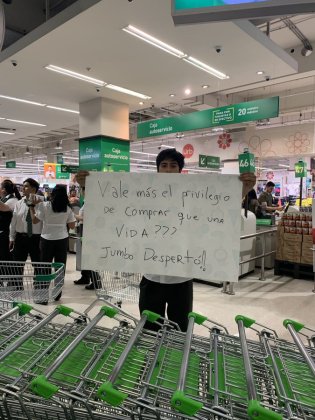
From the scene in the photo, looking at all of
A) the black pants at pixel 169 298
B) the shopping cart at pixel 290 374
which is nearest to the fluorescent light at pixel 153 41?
the black pants at pixel 169 298

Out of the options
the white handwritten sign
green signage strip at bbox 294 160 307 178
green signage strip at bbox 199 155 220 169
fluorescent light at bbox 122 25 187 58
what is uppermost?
fluorescent light at bbox 122 25 187 58

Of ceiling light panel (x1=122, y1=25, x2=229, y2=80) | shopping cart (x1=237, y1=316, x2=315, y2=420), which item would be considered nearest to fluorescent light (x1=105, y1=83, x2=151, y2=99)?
ceiling light panel (x1=122, y1=25, x2=229, y2=80)

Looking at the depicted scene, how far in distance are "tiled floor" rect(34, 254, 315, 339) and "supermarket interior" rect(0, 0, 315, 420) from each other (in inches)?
1.4

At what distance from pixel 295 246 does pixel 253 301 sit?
74.7 inches

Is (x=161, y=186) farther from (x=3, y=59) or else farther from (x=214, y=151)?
(x=214, y=151)

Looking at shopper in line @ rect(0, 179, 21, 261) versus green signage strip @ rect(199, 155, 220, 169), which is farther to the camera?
green signage strip @ rect(199, 155, 220, 169)

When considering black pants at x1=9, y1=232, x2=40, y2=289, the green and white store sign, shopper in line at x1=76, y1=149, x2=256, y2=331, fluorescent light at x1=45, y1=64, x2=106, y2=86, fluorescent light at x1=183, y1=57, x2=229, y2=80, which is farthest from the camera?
the green and white store sign

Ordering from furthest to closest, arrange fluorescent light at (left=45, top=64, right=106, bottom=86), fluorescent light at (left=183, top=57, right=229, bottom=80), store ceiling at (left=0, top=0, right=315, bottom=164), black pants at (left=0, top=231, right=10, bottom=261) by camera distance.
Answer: fluorescent light at (left=45, top=64, right=106, bottom=86) < fluorescent light at (left=183, top=57, right=229, bottom=80) < black pants at (left=0, top=231, right=10, bottom=261) < store ceiling at (left=0, top=0, right=315, bottom=164)

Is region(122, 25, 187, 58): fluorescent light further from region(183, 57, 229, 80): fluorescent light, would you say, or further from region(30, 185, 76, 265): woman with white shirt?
region(30, 185, 76, 265): woman with white shirt

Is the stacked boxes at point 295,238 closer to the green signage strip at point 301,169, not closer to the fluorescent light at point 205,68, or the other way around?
the green signage strip at point 301,169

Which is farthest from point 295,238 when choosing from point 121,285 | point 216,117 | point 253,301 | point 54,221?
point 54,221

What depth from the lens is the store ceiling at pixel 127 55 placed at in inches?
184

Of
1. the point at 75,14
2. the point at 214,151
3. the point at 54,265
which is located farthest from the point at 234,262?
the point at 214,151

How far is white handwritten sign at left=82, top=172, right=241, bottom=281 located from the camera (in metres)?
1.57
